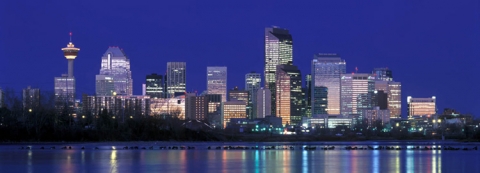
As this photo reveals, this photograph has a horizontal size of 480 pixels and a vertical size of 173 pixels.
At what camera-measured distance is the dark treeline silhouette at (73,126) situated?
13162 cm

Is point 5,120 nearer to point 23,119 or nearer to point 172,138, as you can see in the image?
point 23,119

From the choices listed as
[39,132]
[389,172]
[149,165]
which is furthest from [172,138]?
[389,172]

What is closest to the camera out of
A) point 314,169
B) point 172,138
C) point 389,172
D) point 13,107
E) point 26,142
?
point 389,172

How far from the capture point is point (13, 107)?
140625 mm

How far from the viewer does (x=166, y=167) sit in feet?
179

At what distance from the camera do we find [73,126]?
138 m

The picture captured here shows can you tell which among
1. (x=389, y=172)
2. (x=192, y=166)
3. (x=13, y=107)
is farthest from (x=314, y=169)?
(x=13, y=107)

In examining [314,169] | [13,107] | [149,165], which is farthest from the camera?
[13,107]

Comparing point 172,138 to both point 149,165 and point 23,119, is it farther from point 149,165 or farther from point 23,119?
point 149,165

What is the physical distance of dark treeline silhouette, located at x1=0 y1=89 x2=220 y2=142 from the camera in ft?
432

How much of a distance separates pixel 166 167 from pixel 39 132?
83110 millimetres

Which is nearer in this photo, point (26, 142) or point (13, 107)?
point (26, 142)

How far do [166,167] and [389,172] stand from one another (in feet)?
52.0

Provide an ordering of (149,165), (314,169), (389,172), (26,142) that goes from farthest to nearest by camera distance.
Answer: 1. (26,142)
2. (149,165)
3. (314,169)
4. (389,172)
